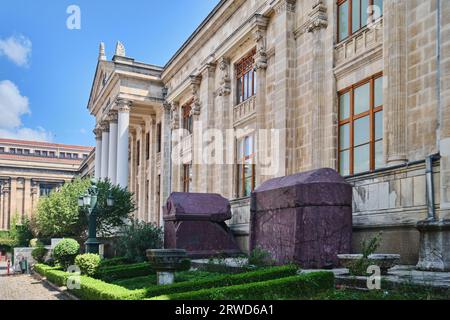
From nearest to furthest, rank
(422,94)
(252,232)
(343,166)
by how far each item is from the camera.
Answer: (422,94), (252,232), (343,166)

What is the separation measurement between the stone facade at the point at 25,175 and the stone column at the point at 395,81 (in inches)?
2367

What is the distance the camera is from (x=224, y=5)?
2267 cm

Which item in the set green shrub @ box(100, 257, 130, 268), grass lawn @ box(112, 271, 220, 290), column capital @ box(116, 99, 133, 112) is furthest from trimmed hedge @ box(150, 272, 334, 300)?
column capital @ box(116, 99, 133, 112)

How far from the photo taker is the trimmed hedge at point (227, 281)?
30.6ft

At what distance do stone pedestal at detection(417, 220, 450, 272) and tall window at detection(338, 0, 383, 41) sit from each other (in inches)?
251

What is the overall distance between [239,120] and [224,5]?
5.25 meters

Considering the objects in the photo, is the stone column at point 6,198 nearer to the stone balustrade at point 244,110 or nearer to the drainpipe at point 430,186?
the stone balustrade at point 244,110

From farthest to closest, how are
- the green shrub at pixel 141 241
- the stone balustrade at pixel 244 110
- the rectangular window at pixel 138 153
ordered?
the rectangular window at pixel 138 153 → the stone balustrade at pixel 244 110 → the green shrub at pixel 141 241

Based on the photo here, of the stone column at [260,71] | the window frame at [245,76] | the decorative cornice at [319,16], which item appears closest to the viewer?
the decorative cornice at [319,16]

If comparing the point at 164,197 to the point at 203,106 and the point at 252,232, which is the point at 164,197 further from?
the point at 252,232

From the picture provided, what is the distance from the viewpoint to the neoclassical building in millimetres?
11281

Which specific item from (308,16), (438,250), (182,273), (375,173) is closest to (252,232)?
(182,273)

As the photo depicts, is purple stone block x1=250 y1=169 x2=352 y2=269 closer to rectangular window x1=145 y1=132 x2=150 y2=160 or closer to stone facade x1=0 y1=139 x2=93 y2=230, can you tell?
rectangular window x1=145 y1=132 x2=150 y2=160

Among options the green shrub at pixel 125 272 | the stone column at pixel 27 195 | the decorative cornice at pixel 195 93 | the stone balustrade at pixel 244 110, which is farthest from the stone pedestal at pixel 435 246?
the stone column at pixel 27 195
